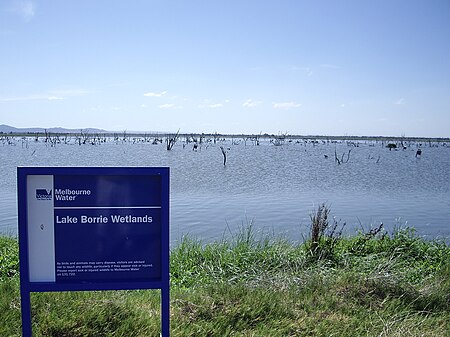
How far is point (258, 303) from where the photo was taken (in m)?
3.87

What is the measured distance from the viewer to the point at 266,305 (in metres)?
3.86

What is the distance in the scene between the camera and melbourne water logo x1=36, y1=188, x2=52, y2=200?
9.20 ft

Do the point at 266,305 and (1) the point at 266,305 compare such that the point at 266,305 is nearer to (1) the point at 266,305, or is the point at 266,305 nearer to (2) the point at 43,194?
(1) the point at 266,305

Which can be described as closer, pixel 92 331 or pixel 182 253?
pixel 92 331

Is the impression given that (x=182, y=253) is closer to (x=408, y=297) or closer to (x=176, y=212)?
(x=408, y=297)

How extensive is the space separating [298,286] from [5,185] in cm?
1730

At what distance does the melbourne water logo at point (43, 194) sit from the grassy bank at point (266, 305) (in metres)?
1.18

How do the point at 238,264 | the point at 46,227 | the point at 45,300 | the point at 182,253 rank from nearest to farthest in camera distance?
the point at 46,227
the point at 45,300
the point at 238,264
the point at 182,253

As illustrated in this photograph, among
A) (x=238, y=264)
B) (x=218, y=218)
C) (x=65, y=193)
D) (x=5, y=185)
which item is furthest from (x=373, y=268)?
(x=5, y=185)

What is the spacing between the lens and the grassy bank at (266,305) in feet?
11.3

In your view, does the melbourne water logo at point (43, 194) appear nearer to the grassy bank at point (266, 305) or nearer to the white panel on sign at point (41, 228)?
the white panel on sign at point (41, 228)

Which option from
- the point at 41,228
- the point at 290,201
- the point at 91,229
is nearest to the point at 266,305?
the point at 91,229

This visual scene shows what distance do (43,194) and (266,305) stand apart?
7.13ft

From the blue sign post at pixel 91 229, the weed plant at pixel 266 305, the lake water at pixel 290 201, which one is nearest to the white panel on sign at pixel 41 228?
the blue sign post at pixel 91 229
